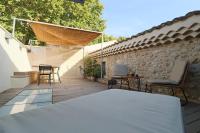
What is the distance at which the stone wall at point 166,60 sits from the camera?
4.44m

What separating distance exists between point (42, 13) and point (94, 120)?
16807mm

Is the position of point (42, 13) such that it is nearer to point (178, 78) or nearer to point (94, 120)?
point (178, 78)

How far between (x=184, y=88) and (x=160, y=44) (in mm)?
1628

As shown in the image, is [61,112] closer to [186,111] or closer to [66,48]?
[186,111]

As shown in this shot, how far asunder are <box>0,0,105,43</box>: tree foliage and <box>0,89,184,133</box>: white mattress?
1489 centimetres

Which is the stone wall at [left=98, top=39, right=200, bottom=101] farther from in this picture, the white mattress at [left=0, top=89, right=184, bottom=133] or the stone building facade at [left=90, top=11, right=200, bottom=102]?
the white mattress at [left=0, top=89, right=184, bottom=133]

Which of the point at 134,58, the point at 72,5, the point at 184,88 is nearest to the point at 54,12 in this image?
the point at 72,5

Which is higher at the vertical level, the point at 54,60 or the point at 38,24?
the point at 38,24

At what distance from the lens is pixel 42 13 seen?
640 inches

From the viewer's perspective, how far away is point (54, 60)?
1311 cm

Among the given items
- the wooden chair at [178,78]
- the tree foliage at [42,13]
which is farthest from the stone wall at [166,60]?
the tree foliage at [42,13]

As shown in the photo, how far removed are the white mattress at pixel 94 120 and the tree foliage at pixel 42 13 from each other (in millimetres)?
14888

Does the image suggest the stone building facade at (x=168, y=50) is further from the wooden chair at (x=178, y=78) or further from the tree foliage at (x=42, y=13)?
the tree foliage at (x=42, y=13)

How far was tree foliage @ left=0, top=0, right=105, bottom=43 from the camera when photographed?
1552 centimetres
